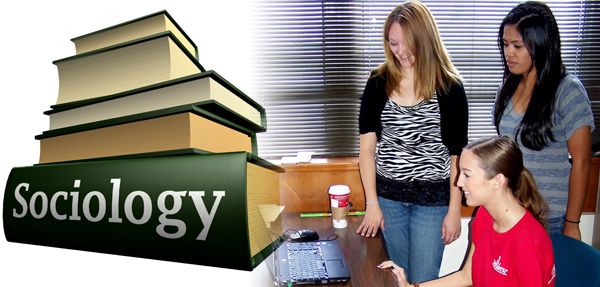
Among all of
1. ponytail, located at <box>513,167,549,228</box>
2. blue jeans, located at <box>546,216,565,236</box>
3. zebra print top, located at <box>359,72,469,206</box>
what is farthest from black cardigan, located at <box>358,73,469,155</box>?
blue jeans, located at <box>546,216,565,236</box>

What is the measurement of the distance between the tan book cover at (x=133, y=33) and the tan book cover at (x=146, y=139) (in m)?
0.10

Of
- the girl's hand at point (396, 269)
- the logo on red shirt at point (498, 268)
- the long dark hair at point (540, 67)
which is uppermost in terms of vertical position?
the long dark hair at point (540, 67)

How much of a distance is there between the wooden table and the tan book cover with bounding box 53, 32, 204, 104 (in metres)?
0.75

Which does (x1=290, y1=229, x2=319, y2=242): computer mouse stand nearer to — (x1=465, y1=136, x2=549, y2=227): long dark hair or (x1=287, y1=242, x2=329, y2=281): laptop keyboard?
(x1=287, y1=242, x2=329, y2=281): laptop keyboard

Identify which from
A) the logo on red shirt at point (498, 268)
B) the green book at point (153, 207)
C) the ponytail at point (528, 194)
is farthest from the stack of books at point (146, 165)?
the ponytail at point (528, 194)

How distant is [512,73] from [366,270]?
1156mm

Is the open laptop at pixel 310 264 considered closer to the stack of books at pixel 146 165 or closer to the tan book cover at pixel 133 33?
the stack of books at pixel 146 165

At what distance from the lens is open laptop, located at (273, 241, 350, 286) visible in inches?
34.8

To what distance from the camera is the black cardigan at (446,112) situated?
3.86ft

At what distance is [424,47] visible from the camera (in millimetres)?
1198

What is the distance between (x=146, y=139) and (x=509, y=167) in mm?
1214

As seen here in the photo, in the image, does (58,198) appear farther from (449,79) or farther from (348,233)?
(449,79)

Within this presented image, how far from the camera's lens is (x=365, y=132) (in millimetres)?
1287

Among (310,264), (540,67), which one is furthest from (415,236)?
(540,67)
